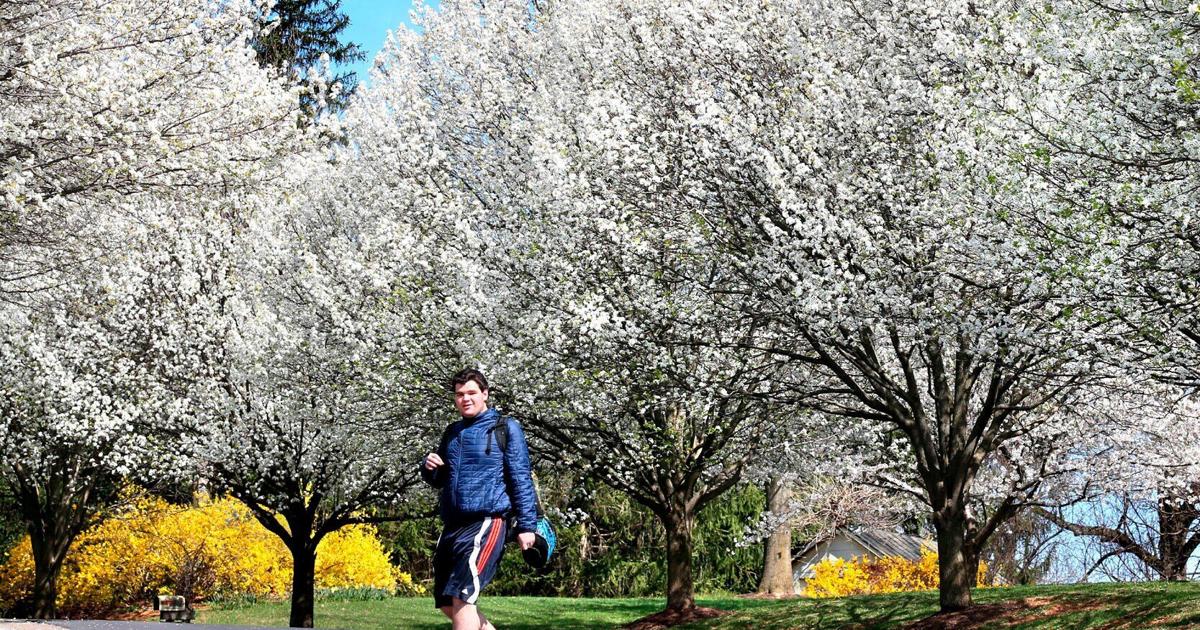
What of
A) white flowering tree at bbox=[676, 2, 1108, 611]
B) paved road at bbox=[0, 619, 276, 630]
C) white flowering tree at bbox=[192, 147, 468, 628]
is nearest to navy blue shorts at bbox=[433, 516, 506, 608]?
white flowering tree at bbox=[676, 2, 1108, 611]

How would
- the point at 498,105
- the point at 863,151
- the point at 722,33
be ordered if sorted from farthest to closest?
the point at 498,105 < the point at 722,33 < the point at 863,151

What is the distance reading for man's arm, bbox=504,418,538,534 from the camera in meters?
6.60

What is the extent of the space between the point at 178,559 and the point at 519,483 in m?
21.5

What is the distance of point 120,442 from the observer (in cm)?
2200

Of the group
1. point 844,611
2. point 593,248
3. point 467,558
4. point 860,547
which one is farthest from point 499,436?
point 860,547

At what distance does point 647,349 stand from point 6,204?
6660 millimetres

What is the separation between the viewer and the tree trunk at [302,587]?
19469mm

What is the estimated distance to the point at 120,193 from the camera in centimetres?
1303

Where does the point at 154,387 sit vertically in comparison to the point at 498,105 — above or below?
below

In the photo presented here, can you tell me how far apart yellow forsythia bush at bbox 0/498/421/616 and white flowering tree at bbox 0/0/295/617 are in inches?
126

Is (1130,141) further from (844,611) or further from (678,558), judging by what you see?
(678,558)

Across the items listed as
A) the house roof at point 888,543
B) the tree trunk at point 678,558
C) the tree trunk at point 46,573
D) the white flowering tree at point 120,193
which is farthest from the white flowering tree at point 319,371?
the house roof at point 888,543

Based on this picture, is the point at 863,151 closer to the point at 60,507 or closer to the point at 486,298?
the point at 486,298

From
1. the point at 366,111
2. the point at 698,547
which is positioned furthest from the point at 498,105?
the point at 698,547
